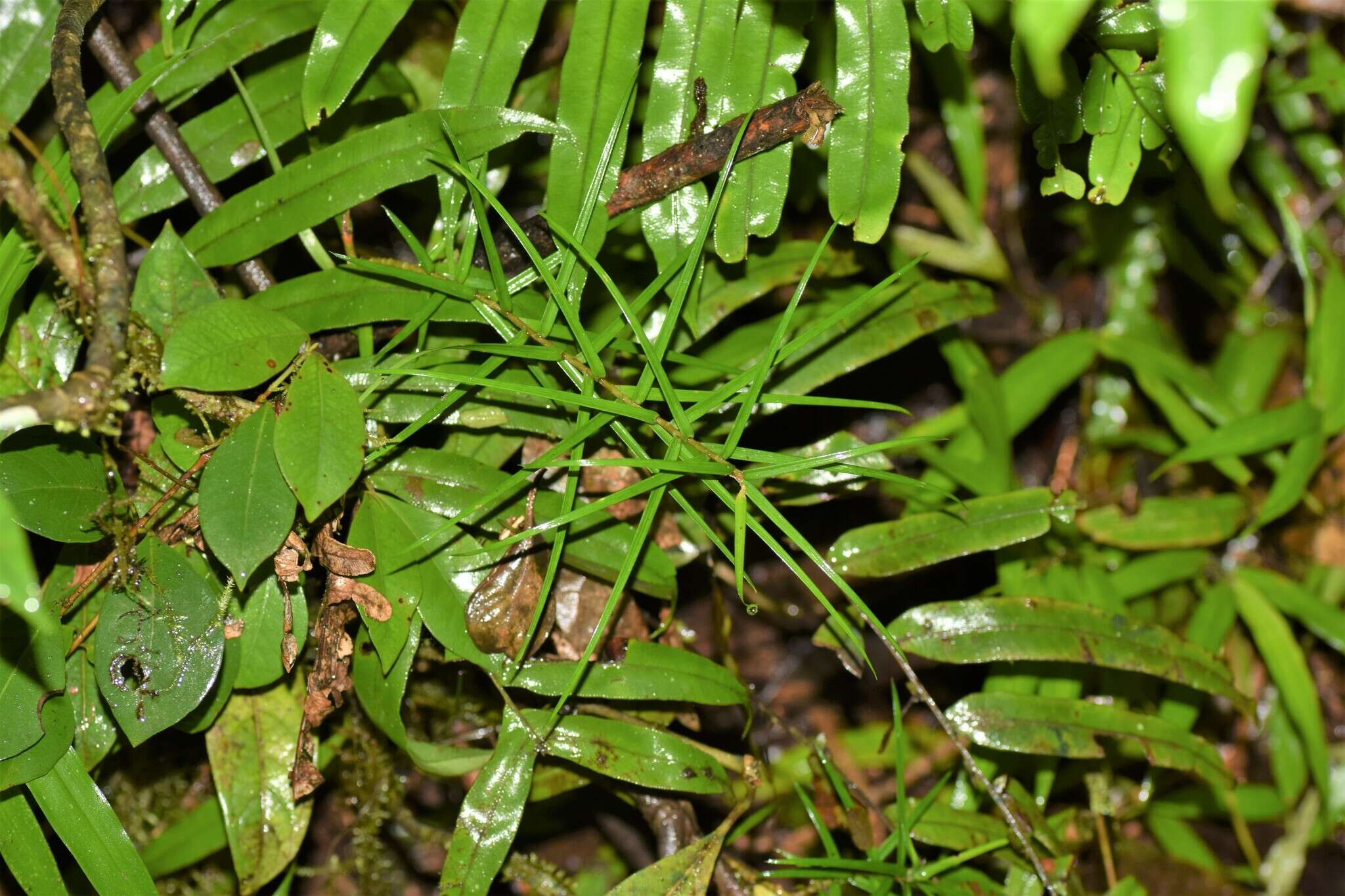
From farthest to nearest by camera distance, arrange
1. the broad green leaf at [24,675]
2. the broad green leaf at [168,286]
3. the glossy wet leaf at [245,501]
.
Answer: the broad green leaf at [168,286]
the broad green leaf at [24,675]
the glossy wet leaf at [245,501]

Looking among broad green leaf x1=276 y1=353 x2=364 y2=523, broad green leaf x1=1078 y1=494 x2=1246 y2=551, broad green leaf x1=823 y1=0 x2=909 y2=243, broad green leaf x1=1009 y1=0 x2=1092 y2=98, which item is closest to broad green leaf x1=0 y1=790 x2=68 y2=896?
broad green leaf x1=276 y1=353 x2=364 y2=523

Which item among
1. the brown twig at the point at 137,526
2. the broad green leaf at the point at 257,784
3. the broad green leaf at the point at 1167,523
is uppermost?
the brown twig at the point at 137,526

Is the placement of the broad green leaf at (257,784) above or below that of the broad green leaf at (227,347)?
below

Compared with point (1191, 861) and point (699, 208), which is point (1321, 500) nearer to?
point (1191, 861)

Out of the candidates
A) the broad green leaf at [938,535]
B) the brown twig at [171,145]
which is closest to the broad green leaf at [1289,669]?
the broad green leaf at [938,535]

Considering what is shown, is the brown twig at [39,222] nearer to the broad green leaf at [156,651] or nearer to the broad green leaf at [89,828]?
the broad green leaf at [156,651]

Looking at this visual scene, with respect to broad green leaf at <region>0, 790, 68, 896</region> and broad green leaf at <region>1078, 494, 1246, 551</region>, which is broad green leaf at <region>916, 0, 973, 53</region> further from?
broad green leaf at <region>0, 790, 68, 896</region>
